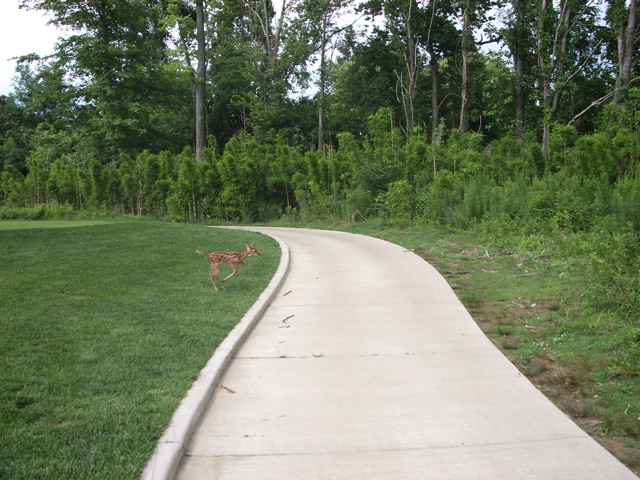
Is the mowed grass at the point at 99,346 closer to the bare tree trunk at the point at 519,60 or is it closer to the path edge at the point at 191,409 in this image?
the path edge at the point at 191,409

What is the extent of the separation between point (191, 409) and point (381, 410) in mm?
1601

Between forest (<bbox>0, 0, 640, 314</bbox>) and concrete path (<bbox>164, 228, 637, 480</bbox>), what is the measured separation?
2856mm

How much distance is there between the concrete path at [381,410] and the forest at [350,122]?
2856 mm

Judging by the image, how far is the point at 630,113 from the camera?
1678cm

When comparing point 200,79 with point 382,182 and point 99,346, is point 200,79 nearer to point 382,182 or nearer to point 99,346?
point 382,182

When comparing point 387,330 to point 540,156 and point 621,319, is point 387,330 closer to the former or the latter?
point 621,319

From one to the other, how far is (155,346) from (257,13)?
42.4 meters

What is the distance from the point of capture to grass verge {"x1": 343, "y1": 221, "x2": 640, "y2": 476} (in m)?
4.67

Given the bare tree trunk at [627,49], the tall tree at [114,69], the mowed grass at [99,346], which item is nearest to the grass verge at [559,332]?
the mowed grass at [99,346]

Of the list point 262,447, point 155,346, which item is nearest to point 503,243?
point 155,346

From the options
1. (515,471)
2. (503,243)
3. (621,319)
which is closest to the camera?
(515,471)

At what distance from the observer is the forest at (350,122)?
50.3 feet

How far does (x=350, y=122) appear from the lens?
45594 millimetres

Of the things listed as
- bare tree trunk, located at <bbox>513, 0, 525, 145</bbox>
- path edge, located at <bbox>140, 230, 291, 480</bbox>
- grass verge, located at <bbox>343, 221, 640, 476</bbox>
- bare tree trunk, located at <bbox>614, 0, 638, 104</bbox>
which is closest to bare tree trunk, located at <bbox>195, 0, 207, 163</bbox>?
bare tree trunk, located at <bbox>513, 0, 525, 145</bbox>
